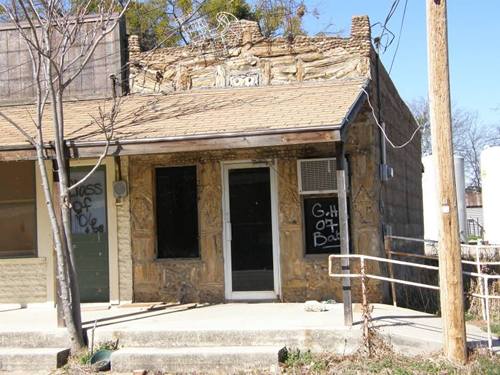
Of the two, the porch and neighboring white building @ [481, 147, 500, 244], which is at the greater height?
neighboring white building @ [481, 147, 500, 244]

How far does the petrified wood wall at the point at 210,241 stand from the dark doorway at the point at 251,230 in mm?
219

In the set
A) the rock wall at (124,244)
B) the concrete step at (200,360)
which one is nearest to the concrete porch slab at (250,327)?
the concrete step at (200,360)

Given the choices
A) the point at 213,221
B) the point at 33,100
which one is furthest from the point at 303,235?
the point at 33,100

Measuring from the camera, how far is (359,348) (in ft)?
26.1

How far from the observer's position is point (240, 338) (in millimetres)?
8328

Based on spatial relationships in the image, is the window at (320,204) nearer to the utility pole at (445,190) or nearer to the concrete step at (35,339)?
the utility pole at (445,190)

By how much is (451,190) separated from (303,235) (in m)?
3.60

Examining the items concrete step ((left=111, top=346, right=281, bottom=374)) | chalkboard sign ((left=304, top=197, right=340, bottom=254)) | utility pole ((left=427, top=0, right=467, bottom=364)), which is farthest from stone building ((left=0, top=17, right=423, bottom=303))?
concrete step ((left=111, top=346, right=281, bottom=374))

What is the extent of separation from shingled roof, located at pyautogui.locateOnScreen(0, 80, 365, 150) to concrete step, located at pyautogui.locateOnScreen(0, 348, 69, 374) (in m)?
2.69

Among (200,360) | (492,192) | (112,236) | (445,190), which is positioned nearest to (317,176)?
(445,190)

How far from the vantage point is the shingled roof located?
346 inches

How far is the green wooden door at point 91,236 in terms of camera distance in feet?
36.9

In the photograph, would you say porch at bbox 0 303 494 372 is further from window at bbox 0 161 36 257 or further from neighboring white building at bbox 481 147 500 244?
neighboring white building at bbox 481 147 500 244

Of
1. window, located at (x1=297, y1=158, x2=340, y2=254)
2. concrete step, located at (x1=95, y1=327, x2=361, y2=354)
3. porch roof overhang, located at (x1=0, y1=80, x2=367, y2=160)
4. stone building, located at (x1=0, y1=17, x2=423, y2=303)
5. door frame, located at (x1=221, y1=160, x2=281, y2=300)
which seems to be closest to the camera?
concrete step, located at (x1=95, y1=327, x2=361, y2=354)
